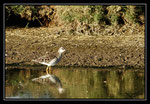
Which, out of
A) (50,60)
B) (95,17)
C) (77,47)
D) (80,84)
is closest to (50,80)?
(80,84)

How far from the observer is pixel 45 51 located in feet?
50.0

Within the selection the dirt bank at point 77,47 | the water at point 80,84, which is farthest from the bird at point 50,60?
the dirt bank at point 77,47

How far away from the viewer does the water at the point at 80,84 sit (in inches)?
394

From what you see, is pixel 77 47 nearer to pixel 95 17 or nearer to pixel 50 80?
pixel 95 17

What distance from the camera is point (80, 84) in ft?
36.4

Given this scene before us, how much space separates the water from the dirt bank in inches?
40.6

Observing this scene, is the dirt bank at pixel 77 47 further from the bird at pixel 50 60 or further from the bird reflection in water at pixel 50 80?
the bird reflection in water at pixel 50 80

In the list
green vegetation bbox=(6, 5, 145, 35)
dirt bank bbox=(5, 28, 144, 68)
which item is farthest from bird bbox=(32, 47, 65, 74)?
green vegetation bbox=(6, 5, 145, 35)

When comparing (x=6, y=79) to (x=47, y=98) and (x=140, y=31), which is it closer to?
(x=47, y=98)

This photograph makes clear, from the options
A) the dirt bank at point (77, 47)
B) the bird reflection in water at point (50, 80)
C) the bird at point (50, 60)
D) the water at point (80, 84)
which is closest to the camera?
the water at point (80, 84)

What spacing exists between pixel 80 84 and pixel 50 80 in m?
1.04

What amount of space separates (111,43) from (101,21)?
193cm

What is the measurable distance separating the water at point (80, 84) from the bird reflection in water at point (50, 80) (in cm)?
9

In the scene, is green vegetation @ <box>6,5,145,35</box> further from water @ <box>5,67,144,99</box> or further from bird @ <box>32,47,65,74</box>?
water @ <box>5,67,144,99</box>
